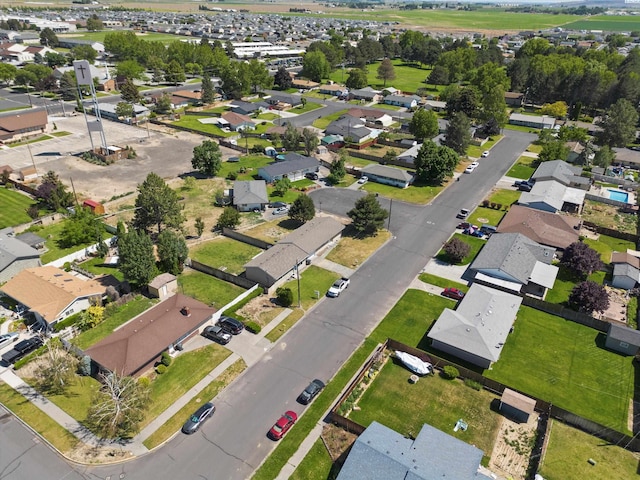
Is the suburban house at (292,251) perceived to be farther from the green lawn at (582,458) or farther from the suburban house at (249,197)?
the green lawn at (582,458)

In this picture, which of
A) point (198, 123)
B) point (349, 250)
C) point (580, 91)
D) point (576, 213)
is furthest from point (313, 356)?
point (580, 91)

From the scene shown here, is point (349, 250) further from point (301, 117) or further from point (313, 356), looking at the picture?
point (301, 117)

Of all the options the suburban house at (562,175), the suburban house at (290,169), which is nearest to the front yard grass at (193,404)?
the suburban house at (290,169)

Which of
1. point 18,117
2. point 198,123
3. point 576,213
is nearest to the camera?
point 576,213

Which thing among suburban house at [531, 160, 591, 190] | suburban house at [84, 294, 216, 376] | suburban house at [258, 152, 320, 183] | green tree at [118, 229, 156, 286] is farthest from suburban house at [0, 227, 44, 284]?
suburban house at [531, 160, 591, 190]

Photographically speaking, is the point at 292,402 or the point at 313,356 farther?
the point at 313,356

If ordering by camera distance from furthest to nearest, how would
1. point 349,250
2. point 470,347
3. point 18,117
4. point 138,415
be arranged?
1. point 18,117
2. point 349,250
3. point 470,347
4. point 138,415

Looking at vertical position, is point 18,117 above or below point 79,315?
above
